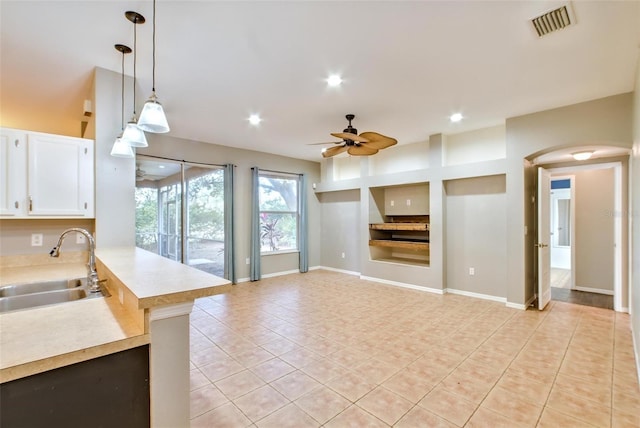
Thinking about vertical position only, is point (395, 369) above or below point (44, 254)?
below

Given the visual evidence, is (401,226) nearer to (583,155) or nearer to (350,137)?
(350,137)

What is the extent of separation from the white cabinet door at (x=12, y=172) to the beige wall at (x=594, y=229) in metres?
7.79

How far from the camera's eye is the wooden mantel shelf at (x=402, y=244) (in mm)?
5289

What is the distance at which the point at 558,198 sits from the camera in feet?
25.2

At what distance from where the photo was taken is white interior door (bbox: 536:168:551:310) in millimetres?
4127

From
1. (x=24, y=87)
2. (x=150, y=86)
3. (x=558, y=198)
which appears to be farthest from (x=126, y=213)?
(x=558, y=198)

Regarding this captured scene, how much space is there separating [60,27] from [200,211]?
11.8 ft

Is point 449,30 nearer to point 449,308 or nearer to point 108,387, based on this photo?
point 108,387

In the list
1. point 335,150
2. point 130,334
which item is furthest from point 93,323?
point 335,150

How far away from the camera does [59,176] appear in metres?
2.54

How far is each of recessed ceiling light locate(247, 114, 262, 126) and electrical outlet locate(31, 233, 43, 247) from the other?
271 cm

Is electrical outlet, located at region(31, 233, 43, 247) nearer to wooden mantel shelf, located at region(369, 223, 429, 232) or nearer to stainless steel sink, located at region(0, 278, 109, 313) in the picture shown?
stainless steel sink, located at region(0, 278, 109, 313)

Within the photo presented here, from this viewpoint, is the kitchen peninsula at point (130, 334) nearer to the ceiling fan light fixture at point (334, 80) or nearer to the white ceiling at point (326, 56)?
the white ceiling at point (326, 56)

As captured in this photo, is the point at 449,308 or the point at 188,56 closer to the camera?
the point at 188,56
